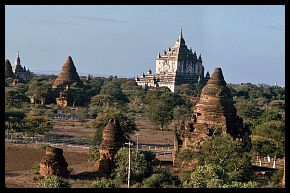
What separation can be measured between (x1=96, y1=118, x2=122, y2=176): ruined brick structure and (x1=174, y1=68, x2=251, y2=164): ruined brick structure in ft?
8.31

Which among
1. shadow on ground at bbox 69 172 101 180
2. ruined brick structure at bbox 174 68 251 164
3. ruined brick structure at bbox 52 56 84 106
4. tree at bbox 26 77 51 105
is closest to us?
shadow on ground at bbox 69 172 101 180

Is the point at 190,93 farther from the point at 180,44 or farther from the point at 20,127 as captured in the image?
the point at 20,127

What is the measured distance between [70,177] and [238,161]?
5248 millimetres

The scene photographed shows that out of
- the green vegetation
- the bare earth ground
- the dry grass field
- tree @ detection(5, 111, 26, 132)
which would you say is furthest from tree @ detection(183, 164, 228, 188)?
tree @ detection(5, 111, 26, 132)

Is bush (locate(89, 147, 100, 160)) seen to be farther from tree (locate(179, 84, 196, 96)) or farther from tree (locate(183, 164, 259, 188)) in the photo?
tree (locate(179, 84, 196, 96))

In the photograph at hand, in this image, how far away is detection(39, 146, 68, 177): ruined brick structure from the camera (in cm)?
1568

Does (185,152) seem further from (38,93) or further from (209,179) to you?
(38,93)

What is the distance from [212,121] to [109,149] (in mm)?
4074

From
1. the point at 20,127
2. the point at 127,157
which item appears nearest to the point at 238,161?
the point at 127,157

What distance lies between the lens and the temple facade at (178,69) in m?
60.0

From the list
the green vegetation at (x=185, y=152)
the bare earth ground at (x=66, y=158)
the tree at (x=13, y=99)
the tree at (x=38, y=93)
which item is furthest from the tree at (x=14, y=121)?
the tree at (x=38, y=93)

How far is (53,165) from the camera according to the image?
1571cm

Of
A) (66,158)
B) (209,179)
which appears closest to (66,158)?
(66,158)

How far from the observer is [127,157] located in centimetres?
1518
